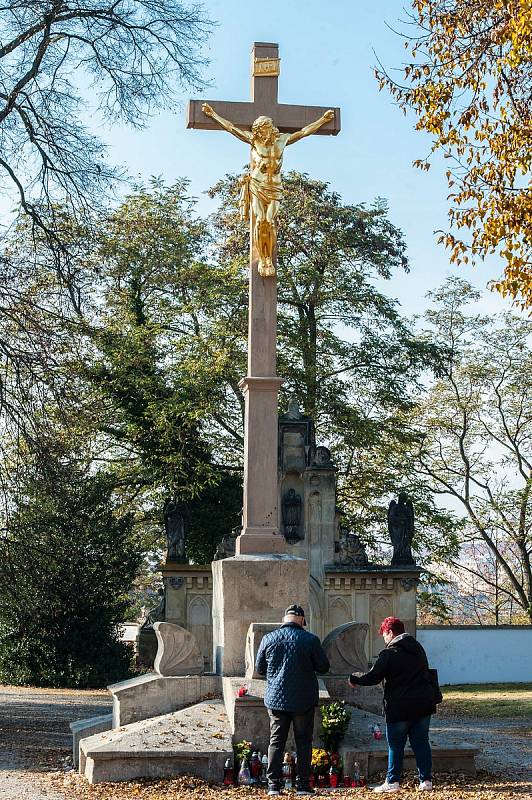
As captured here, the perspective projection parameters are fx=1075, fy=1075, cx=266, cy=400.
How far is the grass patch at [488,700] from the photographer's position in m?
18.9

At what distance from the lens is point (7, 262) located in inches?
586

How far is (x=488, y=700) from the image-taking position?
852 inches

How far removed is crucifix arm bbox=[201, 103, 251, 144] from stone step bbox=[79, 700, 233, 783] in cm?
638

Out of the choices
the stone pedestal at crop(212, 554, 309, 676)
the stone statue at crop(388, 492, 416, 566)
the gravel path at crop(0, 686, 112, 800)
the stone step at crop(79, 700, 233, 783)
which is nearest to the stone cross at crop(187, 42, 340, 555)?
the stone pedestal at crop(212, 554, 309, 676)

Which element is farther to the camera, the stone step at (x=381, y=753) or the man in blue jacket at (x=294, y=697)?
the stone step at (x=381, y=753)

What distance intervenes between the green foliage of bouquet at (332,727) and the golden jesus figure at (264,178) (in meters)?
4.77

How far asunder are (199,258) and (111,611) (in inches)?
386

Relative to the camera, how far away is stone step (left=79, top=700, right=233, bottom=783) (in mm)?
9422

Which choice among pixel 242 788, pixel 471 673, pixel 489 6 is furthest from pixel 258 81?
pixel 471 673

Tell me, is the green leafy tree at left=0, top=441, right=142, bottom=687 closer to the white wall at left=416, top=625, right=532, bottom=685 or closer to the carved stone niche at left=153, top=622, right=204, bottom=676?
the white wall at left=416, top=625, right=532, bottom=685

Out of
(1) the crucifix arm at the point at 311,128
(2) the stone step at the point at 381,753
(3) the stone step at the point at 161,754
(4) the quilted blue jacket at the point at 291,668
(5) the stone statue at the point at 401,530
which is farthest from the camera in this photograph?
(5) the stone statue at the point at 401,530

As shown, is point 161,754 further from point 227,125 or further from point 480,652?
point 480,652

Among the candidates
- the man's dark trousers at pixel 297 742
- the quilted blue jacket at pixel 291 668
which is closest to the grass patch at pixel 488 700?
the man's dark trousers at pixel 297 742

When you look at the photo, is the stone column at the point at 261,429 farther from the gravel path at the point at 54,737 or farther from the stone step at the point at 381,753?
the gravel path at the point at 54,737
